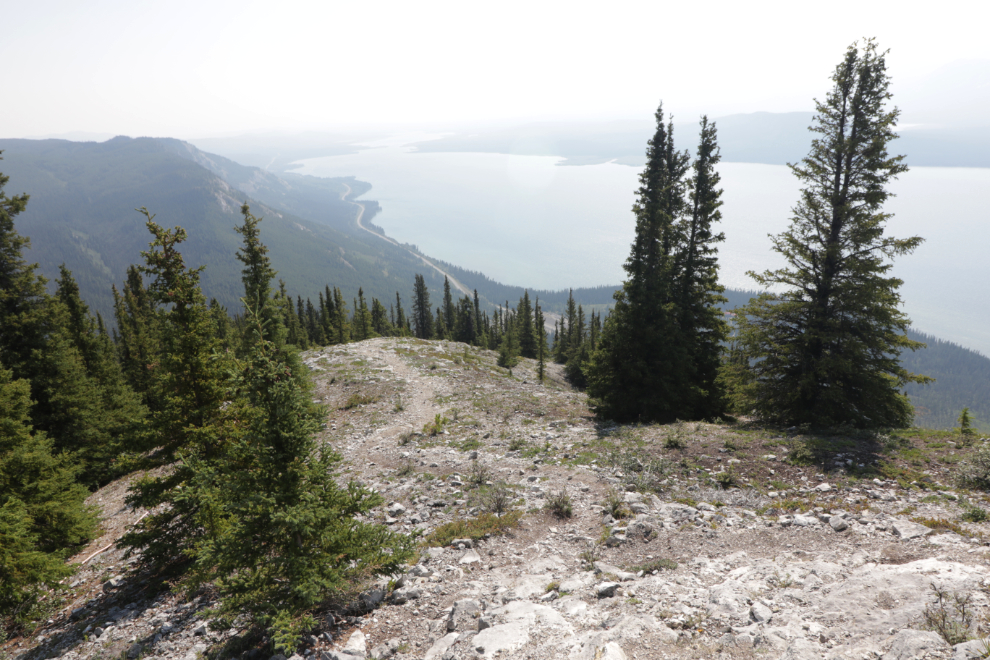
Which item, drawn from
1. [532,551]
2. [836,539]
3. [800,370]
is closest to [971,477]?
[836,539]

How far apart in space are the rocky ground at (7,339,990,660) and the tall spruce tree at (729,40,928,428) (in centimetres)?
229

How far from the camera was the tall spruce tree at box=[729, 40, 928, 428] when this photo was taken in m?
15.7

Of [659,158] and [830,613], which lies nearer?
[830,613]

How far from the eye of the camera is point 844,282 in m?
16.4

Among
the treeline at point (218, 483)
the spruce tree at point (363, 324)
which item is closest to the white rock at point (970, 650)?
the treeline at point (218, 483)

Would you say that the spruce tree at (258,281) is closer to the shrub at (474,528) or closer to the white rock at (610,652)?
the shrub at (474,528)

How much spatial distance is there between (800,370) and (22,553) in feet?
87.1

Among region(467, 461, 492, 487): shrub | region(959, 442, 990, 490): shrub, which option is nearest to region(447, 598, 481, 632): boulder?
region(467, 461, 492, 487): shrub

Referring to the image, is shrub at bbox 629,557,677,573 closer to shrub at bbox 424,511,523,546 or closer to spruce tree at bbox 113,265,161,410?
shrub at bbox 424,511,523,546

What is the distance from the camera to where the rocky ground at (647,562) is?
6.07 m

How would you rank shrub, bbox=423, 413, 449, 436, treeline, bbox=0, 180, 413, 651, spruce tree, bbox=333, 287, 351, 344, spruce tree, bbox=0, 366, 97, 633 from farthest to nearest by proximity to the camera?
spruce tree, bbox=333, 287, 351, 344, shrub, bbox=423, 413, 449, 436, spruce tree, bbox=0, 366, 97, 633, treeline, bbox=0, 180, 413, 651

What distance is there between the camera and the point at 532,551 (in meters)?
9.87

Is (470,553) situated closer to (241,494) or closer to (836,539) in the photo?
(241,494)

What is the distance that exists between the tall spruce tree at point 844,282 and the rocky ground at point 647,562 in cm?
229
